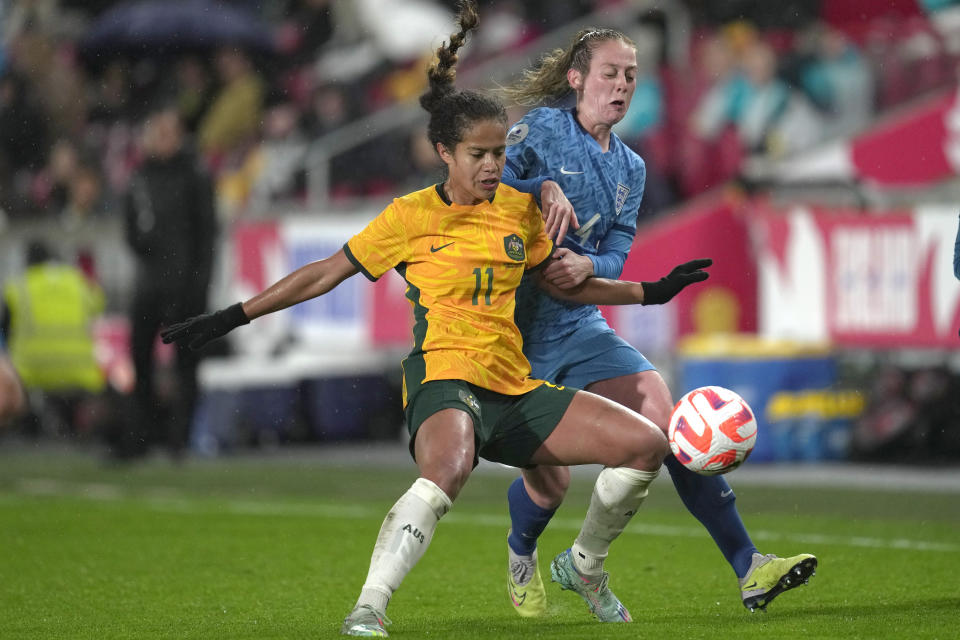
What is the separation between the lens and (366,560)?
737cm

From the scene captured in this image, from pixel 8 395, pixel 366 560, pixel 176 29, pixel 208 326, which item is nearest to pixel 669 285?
pixel 208 326

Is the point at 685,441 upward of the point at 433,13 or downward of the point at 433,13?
downward

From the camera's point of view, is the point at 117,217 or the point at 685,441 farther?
the point at 117,217

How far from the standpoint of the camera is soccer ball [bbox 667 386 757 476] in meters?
5.27

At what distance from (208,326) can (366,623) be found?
3.53 feet

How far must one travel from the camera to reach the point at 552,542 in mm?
7879

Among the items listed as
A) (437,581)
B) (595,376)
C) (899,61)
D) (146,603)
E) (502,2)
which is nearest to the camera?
(595,376)

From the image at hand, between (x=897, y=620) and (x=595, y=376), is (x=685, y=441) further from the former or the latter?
(x=897, y=620)

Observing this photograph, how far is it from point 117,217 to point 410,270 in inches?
434

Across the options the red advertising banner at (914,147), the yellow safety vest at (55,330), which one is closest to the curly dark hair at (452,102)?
the red advertising banner at (914,147)

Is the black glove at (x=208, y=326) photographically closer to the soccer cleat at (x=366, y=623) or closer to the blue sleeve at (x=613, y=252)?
the soccer cleat at (x=366, y=623)

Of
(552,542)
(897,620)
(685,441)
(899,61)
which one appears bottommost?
(552,542)

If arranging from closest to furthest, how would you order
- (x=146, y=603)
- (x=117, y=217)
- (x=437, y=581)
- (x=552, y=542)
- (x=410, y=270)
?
(x=410, y=270), (x=146, y=603), (x=437, y=581), (x=552, y=542), (x=117, y=217)

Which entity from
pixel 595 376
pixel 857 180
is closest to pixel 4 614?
pixel 595 376
